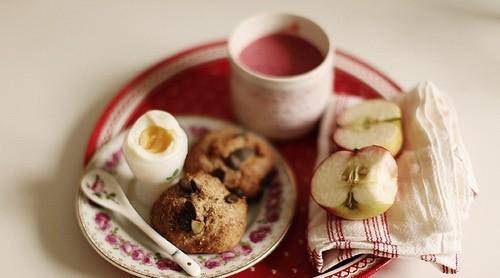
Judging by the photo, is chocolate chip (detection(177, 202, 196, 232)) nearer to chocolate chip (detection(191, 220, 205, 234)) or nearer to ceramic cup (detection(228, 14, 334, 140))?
chocolate chip (detection(191, 220, 205, 234))

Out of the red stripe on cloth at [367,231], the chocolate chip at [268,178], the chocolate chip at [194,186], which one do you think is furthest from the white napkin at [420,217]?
the chocolate chip at [194,186]

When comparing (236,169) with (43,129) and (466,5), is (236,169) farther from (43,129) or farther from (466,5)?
(466,5)

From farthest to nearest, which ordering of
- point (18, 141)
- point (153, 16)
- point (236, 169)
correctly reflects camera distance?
point (153, 16), point (18, 141), point (236, 169)

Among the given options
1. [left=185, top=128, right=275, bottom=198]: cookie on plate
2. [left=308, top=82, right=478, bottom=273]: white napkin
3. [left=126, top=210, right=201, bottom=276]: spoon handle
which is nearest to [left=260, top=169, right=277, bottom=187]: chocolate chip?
[left=185, top=128, right=275, bottom=198]: cookie on plate

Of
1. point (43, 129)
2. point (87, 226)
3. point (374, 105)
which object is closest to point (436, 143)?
point (374, 105)

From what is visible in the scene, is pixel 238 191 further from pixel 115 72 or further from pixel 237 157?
pixel 115 72

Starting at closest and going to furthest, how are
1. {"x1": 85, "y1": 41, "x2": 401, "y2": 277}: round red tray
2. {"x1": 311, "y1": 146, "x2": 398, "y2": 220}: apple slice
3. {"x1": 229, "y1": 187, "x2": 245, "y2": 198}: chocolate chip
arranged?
{"x1": 311, "y1": 146, "x2": 398, "y2": 220}: apple slice < {"x1": 229, "y1": 187, "x2": 245, "y2": 198}: chocolate chip < {"x1": 85, "y1": 41, "x2": 401, "y2": 277}: round red tray

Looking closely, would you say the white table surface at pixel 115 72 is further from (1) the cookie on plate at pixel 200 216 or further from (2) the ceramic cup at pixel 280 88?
(2) the ceramic cup at pixel 280 88
